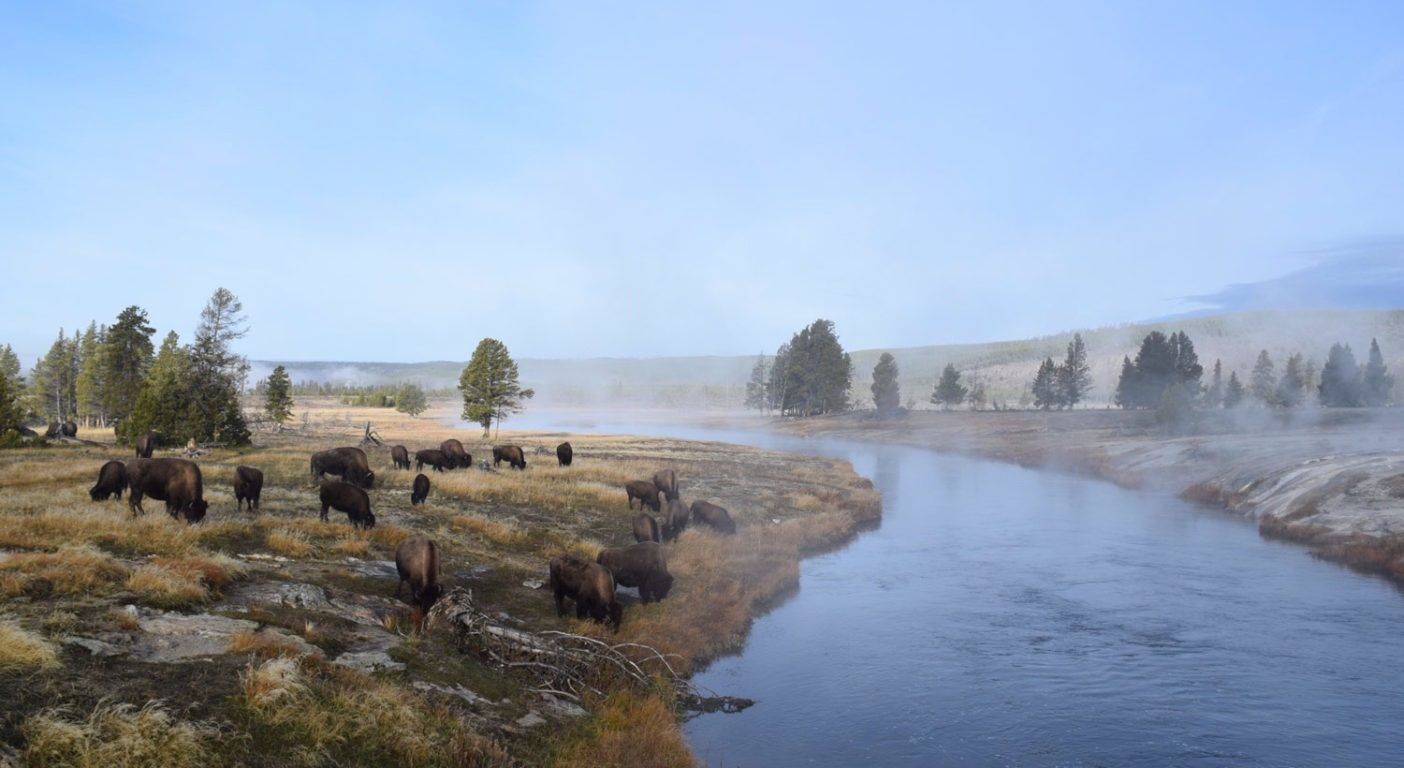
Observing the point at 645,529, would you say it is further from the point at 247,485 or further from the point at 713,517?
the point at 247,485

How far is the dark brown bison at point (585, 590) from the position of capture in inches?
630

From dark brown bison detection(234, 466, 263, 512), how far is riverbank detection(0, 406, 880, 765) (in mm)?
557

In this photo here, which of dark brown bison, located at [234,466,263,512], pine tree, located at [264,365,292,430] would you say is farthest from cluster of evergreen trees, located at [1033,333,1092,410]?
dark brown bison, located at [234,466,263,512]

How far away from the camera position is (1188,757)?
42.4 feet

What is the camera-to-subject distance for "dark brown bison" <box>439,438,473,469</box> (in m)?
34.2

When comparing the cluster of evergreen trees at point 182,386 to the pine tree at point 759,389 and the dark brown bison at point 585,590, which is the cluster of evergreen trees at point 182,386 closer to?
the dark brown bison at point 585,590

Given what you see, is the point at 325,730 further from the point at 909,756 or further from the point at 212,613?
the point at 909,756

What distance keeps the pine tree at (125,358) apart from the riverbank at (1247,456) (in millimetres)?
68281

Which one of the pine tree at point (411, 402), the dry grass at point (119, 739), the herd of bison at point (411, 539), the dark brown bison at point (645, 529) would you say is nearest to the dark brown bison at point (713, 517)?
the herd of bison at point (411, 539)

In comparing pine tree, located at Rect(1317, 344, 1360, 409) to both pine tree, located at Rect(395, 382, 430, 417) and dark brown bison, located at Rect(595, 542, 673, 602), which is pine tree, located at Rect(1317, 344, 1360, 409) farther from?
pine tree, located at Rect(395, 382, 430, 417)

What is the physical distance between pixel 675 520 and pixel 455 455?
504 inches

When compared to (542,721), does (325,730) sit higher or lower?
higher

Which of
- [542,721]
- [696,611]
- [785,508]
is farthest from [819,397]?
[542,721]

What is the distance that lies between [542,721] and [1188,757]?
1035 cm
